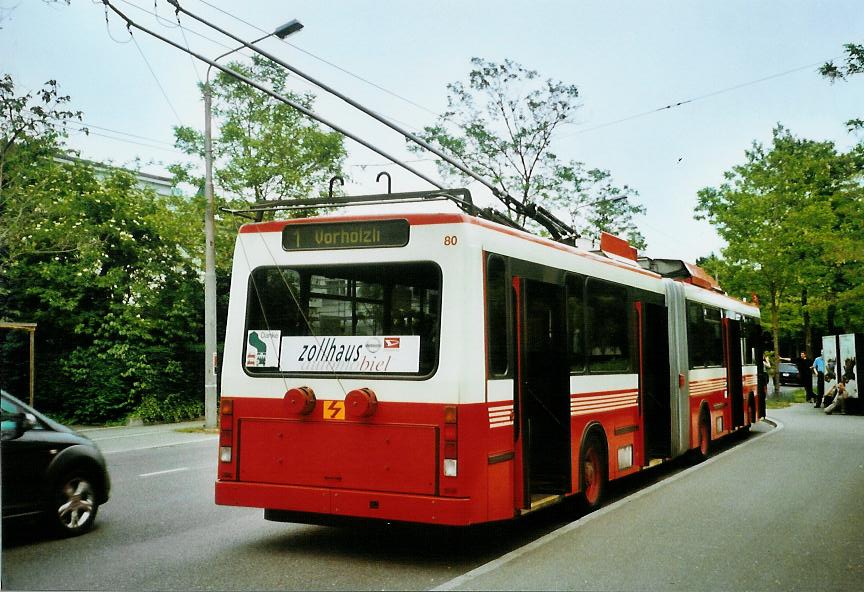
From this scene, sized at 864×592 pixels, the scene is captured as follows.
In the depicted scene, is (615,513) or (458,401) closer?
(458,401)

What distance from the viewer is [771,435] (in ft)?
62.1

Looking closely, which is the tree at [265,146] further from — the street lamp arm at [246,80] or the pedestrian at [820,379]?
the pedestrian at [820,379]

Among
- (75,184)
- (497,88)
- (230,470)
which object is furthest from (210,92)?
(230,470)

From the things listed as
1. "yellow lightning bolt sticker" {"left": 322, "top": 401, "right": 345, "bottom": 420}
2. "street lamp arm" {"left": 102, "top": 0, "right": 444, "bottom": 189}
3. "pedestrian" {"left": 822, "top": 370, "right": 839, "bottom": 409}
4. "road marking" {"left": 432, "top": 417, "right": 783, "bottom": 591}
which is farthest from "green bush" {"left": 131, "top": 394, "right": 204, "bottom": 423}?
"pedestrian" {"left": 822, "top": 370, "right": 839, "bottom": 409}

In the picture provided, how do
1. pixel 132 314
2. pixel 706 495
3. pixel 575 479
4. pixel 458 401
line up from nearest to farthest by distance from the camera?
pixel 458 401 < pixel 575 479 < pixel 706 495 < pixel 132 314

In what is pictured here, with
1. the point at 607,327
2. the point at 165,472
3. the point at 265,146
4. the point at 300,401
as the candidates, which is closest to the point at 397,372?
the point at 300,401

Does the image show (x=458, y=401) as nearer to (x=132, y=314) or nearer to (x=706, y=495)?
(x=706, y=495)

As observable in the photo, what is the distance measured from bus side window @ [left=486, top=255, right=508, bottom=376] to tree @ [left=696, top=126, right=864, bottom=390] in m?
24.8

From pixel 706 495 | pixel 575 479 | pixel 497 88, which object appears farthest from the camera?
pixel 497 88

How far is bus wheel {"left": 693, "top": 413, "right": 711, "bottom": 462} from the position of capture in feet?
48.2

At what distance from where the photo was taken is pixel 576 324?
927 centimetres

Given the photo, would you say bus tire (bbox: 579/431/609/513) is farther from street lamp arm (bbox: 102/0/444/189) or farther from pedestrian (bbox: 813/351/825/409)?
pedestrian (bbox: 813/351/825/409)

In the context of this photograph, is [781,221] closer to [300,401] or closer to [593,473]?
[593,473]

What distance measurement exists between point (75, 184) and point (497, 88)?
22.7 m
